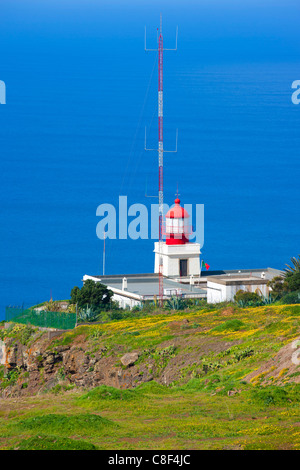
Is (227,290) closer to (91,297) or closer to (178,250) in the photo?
(91,297)

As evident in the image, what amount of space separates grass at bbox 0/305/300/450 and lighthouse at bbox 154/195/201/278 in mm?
26824

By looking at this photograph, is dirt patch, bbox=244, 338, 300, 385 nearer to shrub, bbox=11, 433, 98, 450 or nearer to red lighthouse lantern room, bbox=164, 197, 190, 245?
shrub, bbox=11, 433, 98, 450

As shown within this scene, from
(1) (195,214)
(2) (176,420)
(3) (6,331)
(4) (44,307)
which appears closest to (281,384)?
(2) (176,420)

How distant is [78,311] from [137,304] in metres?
5.67

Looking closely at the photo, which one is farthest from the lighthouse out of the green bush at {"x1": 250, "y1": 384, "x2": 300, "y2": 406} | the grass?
the green bush at {"x1": 250, "y1": 384, "x2": 300, "y2": 406}

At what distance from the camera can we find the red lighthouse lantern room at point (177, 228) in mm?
75000

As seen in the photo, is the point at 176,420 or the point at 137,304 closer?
the point at 176,420

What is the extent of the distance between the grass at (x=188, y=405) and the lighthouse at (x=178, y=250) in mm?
26824

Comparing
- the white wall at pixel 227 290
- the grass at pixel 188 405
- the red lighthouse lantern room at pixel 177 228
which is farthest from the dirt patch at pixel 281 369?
the red lighthouse lantern room at pixel 177 228

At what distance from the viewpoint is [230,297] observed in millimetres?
65125

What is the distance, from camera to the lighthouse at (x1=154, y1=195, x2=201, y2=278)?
7469cm

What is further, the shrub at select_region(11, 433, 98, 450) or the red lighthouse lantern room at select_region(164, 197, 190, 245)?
the red lighthouse lantern room at select_region(164, 197, 190, 245)

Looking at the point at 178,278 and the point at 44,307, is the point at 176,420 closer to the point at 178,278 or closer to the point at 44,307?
the point at 44,307
